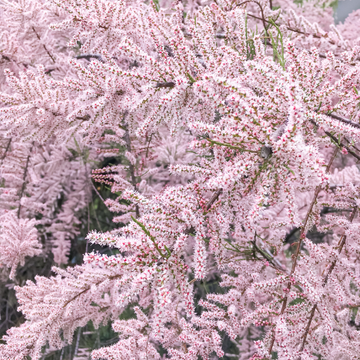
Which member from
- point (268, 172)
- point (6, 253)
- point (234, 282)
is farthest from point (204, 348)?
point (6, 253)

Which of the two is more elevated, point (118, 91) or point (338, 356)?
point (118, 91)

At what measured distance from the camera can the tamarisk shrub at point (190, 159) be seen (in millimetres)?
844

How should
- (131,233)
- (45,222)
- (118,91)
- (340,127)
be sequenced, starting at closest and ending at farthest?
(340,127) → (131,233) → (118,91) → (45,222)

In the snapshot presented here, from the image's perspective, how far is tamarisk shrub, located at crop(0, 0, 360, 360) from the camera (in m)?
0.84

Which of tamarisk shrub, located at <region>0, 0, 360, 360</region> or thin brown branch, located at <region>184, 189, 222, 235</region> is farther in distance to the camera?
thin brown branch, located at <region>184, 189, 222, 235</region>

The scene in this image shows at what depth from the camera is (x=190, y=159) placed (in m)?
2.41

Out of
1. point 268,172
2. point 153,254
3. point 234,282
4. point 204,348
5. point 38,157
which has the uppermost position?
point 268,172

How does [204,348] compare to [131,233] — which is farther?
[204,348]

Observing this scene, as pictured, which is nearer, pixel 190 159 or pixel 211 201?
pixel 211 201

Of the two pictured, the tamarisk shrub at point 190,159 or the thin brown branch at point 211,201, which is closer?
the tamarisk shrub at point 190,159

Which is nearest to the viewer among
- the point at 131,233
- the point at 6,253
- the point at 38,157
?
the point at 131,233

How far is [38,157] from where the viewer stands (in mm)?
2604

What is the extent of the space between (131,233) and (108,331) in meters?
2.49

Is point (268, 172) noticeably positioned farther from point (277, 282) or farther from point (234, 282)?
point (234, 282)
